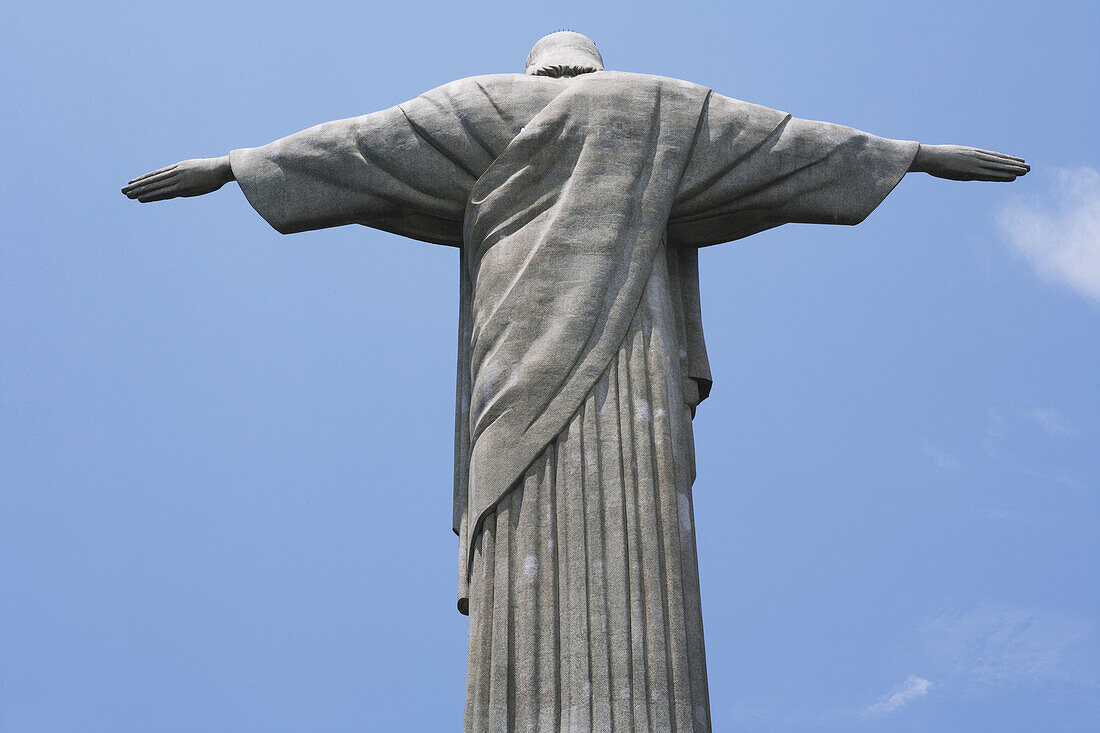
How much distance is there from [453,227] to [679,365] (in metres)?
1.94

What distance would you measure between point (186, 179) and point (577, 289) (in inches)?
120

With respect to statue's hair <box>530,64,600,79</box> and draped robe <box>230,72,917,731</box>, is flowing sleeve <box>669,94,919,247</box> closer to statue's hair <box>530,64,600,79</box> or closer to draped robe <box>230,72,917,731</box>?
draped robe <box>230,72,917,731</box>

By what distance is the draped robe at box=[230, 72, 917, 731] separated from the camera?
9719 mm

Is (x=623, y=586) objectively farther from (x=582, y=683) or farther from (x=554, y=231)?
(x=554, y=231)

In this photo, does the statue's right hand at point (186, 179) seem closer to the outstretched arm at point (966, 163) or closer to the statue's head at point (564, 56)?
the statue's head at point (564, 56)

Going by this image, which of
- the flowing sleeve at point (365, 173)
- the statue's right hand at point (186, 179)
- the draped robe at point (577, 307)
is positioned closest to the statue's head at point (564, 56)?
the draped robe at point (577, 307)

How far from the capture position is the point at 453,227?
37.8ft

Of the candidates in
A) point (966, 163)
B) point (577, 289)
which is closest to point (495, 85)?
point (577, 289)

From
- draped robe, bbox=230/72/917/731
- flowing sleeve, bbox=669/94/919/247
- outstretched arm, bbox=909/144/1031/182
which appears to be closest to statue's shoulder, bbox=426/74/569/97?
draped robe, bbox=230/72/917/731

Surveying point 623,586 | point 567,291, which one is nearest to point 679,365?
point 567,291

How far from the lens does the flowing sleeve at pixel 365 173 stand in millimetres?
11203

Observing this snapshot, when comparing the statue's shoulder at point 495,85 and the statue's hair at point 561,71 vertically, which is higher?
the statue's hair at point 561,71

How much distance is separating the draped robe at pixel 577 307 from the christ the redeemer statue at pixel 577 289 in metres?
0.01

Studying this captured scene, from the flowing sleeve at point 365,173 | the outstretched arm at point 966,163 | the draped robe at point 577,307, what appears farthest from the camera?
the outstretched arm at point 966,163
